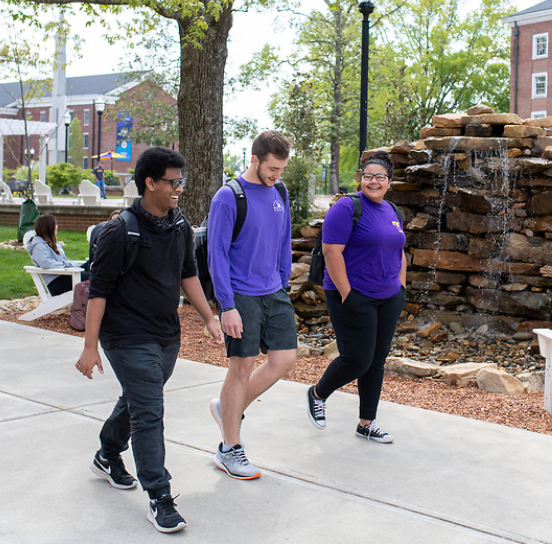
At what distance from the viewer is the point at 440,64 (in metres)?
37.4

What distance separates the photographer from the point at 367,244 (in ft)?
13.8

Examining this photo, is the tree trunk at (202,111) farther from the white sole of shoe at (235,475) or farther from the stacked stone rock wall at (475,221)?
the white sole of shoe at (235,475)

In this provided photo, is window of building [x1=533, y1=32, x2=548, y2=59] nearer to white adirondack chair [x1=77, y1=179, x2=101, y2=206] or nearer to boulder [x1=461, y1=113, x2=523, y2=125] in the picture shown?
white adirondack chair [x1=77, y1=179, x2=101, y2=206]

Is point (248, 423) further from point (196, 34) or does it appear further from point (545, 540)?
point (196, 34)

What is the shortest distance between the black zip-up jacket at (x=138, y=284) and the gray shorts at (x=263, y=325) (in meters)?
0.51

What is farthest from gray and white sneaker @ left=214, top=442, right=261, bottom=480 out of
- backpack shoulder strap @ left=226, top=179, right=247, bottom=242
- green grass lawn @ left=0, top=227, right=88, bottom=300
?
green grass lawn @ left=0, top=227, right=88, bottom=300

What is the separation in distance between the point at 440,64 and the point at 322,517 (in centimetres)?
3707

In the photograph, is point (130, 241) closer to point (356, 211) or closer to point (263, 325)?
point (263, 325)

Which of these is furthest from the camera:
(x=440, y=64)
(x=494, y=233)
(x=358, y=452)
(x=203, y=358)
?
(x=440, y=64)

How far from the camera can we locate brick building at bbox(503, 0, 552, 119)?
4216 cm

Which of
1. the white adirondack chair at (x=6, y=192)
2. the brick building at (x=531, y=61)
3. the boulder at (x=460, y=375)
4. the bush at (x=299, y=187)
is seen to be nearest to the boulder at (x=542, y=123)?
the boulder at (x=460, y=375)

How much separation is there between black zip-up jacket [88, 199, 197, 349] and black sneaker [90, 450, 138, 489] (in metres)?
0.68

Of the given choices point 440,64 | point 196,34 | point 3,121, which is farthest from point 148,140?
point 196,34

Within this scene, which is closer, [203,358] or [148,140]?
[203,358]
